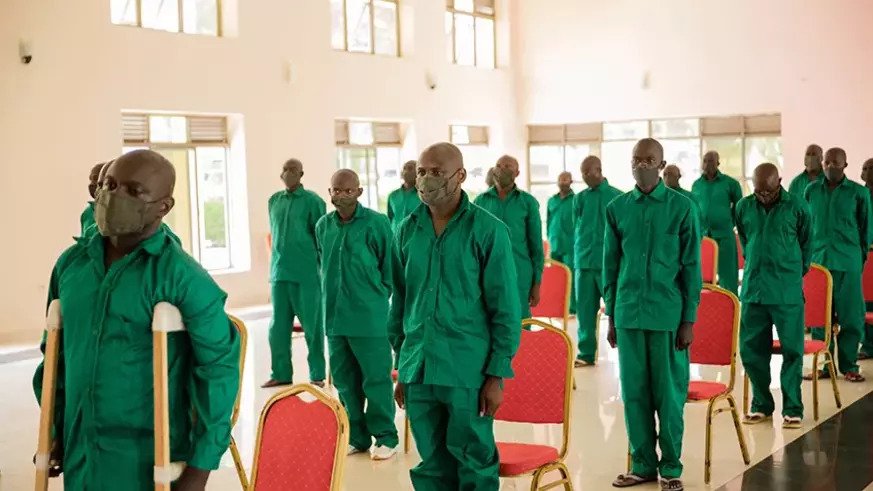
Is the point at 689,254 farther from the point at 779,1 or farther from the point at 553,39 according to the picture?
the point at 553,39

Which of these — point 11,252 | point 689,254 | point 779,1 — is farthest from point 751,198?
point 779,1

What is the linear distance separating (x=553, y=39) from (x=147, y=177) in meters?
17.0

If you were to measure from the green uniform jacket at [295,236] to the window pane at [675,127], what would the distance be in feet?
34.4

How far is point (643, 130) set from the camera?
1858 cm

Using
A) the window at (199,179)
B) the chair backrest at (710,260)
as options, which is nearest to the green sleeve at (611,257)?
the chair backrest at (710,260)

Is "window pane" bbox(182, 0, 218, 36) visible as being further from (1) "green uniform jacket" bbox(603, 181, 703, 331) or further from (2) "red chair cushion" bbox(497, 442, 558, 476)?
(2) "red chair cushion" bbox(497, 442, 558, 476)

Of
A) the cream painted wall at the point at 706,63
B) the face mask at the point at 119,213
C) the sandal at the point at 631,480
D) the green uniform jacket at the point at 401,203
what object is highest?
the cream painted wall at the point at 706,63

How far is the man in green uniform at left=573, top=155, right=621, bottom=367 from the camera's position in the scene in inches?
374

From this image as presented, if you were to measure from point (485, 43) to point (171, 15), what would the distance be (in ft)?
23.3

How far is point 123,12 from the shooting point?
523 inches

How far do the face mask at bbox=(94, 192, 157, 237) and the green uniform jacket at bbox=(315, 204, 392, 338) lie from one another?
375 cm

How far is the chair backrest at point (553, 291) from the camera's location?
324 inches

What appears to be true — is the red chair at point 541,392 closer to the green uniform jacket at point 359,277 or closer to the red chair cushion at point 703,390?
the red chair cushion at point 703,390

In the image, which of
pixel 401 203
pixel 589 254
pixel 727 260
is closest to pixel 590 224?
pixel 589 254
